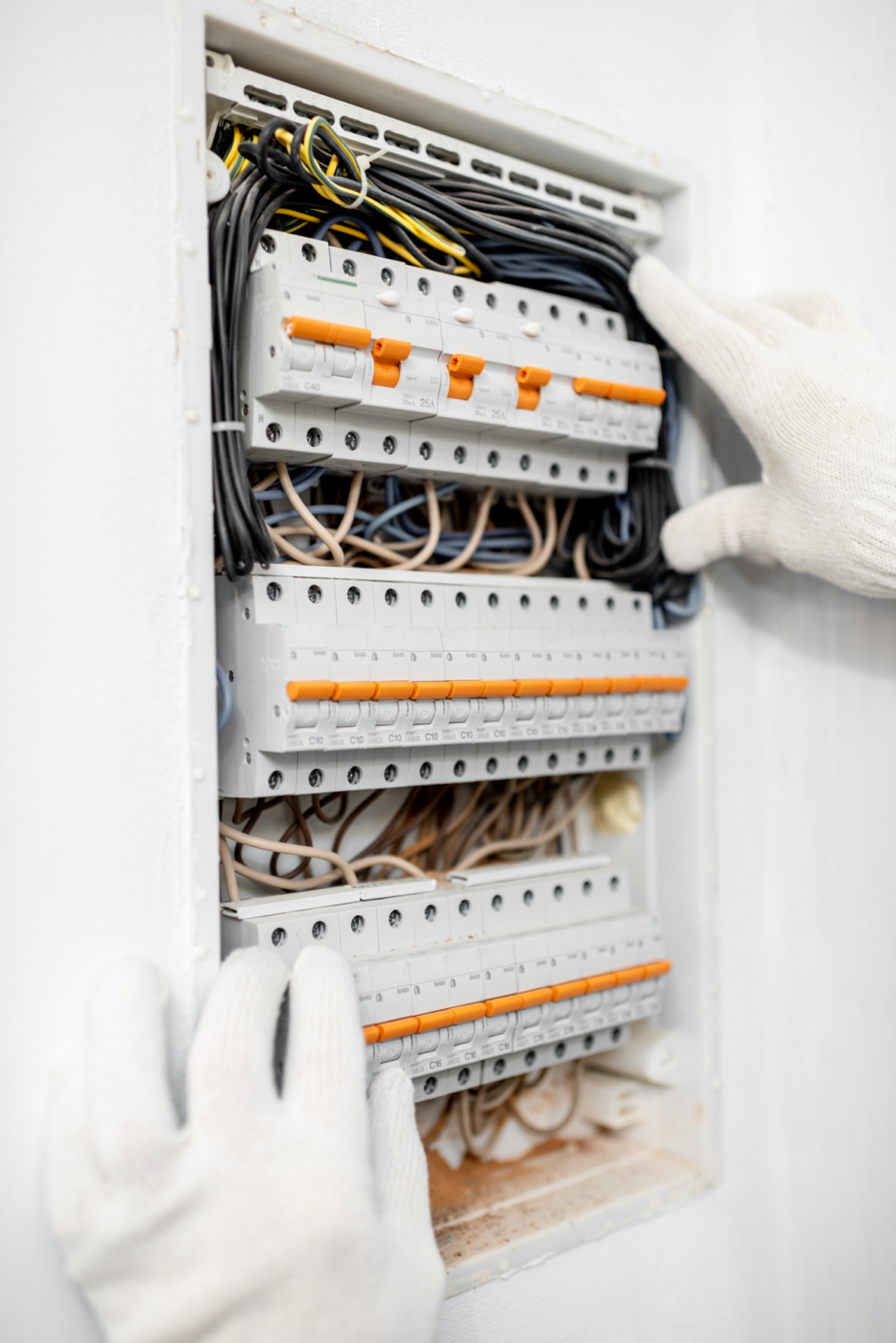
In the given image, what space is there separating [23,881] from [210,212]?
57cm

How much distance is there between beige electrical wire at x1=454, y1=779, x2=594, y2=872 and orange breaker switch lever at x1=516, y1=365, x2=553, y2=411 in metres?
0.49

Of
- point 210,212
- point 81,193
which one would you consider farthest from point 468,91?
point 81,193

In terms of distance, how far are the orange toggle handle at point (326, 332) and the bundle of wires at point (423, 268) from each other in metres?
0.06

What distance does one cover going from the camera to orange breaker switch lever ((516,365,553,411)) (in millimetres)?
961

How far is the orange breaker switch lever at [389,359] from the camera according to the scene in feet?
2.81

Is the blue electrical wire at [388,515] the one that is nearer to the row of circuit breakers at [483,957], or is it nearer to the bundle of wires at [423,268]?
the bundle of wires at [423,268]

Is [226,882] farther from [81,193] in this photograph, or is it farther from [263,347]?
[81,193]

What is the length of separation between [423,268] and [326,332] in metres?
0.19

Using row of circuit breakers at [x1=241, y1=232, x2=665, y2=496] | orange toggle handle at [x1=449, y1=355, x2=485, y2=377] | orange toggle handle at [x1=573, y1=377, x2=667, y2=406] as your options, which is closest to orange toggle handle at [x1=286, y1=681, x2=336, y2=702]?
row of circuit breakers at [x1=241, y1=232, x2=665, y2=496]

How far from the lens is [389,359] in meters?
0.87

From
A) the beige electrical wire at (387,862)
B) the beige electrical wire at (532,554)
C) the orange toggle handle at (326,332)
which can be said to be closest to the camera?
the orange toggle handle at (326,332)

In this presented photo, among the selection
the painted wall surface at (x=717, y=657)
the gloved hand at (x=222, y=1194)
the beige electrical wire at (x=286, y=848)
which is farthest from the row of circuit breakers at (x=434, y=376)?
the gloved hand at (x=222, y=1194)

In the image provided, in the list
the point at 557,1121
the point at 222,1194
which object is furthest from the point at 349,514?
the point at 557,1121

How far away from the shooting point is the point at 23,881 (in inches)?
27.4
